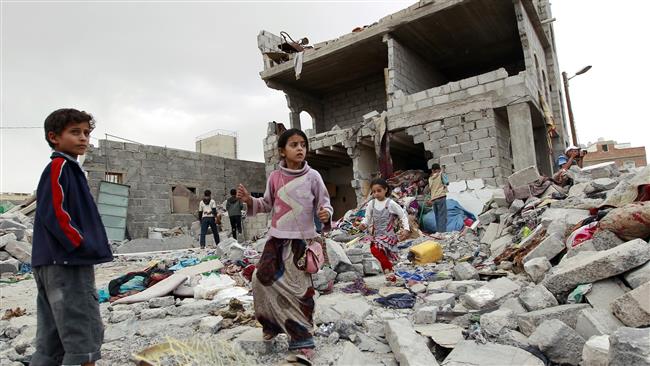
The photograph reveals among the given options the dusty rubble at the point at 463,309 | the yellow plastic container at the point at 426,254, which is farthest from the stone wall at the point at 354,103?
the dusty rubble at the point at 463,309

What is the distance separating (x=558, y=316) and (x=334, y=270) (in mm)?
2741

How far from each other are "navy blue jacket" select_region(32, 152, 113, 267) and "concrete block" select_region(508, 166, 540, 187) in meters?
6.64

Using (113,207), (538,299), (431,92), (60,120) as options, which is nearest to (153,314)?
(60,120)

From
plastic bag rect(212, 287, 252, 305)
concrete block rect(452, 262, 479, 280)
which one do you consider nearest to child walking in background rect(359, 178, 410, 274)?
concrete block rect(452, 262, 479, 280)

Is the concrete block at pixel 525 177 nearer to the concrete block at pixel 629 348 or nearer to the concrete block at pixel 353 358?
the concrete block at pixel 629 348

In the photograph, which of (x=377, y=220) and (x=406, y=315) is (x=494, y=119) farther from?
(x=406, y=315)

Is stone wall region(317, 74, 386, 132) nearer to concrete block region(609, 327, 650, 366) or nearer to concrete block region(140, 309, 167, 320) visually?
concrete block region(140, 309, 167, 320)

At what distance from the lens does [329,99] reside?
17.0 m

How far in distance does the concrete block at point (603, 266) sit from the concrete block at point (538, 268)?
0.66 meters

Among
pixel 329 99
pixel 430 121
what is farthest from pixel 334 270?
pixel 329 99

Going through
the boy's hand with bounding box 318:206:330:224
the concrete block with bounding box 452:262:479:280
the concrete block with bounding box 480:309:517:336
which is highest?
the boy's hand with bounding box 318:206:330:224

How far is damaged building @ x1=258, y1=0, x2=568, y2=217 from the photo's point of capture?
376 inches

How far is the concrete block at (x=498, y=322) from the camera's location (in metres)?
2.68

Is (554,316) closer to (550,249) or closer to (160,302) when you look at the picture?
(550,249)
